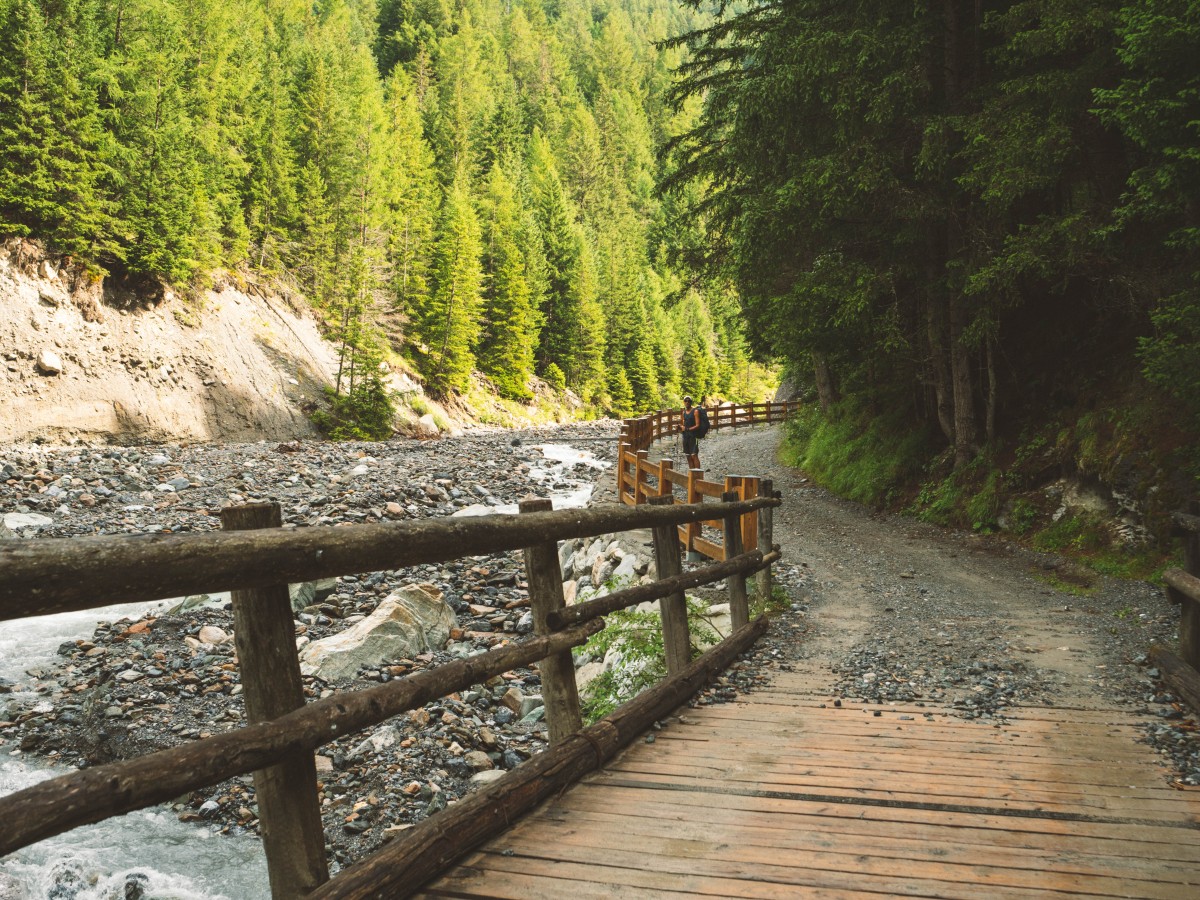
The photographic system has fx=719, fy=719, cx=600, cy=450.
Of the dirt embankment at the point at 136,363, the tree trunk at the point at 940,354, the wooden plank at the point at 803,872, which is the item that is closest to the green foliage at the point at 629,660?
the wooden plank at the point at 803,872

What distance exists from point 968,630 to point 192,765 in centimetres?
738

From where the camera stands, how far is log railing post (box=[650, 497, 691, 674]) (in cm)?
515

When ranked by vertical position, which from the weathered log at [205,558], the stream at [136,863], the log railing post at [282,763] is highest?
the weathered log at [205,558]

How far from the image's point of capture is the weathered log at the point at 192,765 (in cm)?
156

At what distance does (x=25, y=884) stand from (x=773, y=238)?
13037 millimetres

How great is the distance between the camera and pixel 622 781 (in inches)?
140

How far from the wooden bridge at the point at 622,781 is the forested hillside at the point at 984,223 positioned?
6.13 metres

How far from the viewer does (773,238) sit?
13.4m

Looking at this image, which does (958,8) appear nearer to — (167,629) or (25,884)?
(167,629)

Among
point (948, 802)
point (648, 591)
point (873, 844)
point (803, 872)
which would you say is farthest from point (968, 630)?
point (803, 872)

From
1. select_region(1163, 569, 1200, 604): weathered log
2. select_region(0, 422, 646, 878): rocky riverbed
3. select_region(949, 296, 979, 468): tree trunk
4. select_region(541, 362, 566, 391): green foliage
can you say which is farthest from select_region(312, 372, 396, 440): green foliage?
select_region(1163, 569, 1200, 604): weathered log

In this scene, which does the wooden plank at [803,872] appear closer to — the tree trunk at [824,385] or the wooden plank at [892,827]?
A: the wooden plank at [892,827]

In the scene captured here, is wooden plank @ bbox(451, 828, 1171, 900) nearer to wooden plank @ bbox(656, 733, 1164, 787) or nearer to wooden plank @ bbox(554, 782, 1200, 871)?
wooden plank @ bbox(554, 782, 1200, 871)

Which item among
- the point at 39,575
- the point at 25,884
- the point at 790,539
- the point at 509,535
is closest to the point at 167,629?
the point at 25,884
